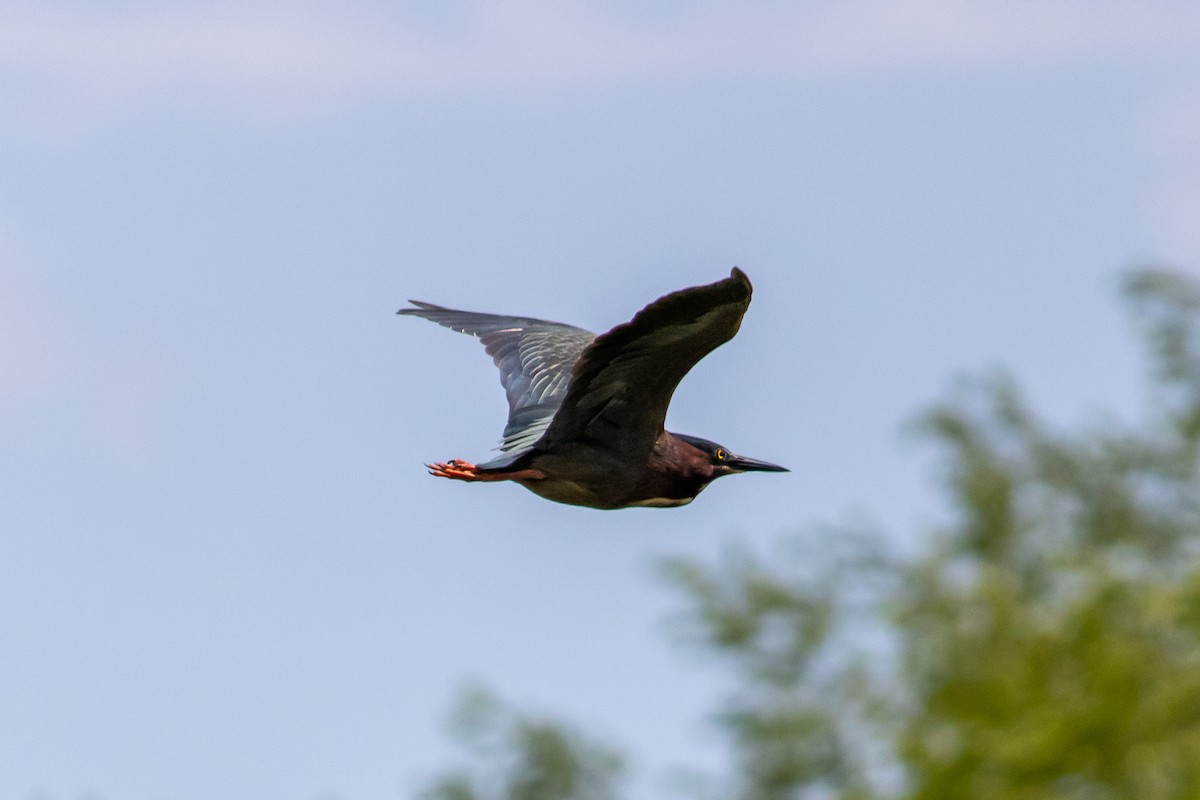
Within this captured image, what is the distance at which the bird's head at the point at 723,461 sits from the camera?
8.54 metres

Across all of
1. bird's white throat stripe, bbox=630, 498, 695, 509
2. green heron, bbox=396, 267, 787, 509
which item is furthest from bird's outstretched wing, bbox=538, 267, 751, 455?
bird's white throat stripe, bbox=630, 498, 695, 509

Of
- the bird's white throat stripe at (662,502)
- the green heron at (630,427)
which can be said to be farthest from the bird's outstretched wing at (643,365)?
the bird's white throat stripe at (662,502)

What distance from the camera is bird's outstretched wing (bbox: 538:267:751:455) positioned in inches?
279

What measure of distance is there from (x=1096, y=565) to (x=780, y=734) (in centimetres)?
600

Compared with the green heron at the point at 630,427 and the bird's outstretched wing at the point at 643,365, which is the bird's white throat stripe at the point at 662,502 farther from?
the bird's outstretched wing at the point at 643,365

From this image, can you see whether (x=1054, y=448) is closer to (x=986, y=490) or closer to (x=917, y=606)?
(x=986, y=490)

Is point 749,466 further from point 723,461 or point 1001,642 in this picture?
point 1001,642

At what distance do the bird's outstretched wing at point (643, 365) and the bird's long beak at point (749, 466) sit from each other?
65cm

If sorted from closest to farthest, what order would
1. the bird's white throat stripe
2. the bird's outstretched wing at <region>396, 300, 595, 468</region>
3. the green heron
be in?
1. the green heron
2. the bird's white throat stripe
3. the bird's outstretched wing at <region>396, 300, 595, 468</region>

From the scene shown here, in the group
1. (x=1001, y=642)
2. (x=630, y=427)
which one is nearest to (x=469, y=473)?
(x=630, y=427)

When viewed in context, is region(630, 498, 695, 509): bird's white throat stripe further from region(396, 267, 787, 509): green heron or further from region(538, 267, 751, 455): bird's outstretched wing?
region(538, 267, 751, 455): bird's outstretched wing

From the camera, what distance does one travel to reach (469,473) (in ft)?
25.9

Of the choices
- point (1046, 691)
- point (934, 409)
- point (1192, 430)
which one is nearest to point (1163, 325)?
point (1192, 430)

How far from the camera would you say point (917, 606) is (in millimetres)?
23141
